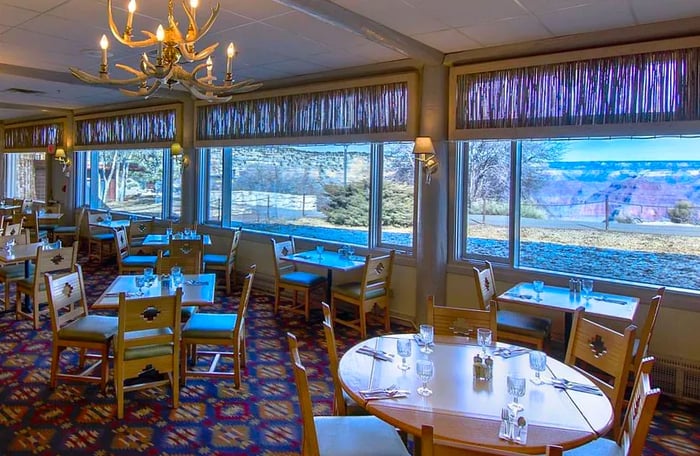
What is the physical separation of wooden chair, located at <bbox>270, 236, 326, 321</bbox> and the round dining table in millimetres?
2917

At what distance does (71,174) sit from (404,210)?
829 cm

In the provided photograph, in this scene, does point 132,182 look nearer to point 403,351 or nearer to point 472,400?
point 403,351

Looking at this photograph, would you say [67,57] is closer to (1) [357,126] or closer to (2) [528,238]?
(1) [357,126]

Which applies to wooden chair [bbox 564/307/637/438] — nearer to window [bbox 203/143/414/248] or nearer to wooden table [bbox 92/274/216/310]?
wooden table [bbox 92/274/216/310]

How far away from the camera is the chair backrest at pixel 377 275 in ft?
16.3

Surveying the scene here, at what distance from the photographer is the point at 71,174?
10.6m

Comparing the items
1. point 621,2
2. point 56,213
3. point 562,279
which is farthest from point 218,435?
point 56,213

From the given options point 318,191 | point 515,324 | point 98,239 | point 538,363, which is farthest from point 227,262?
point 538,363

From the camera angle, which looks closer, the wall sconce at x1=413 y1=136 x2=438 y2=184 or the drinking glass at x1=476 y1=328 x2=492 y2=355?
the drinking glass at x1=476 y1=328 x2=492 y2=355

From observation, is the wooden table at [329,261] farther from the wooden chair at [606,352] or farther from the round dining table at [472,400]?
the wooden chair at [606,352]

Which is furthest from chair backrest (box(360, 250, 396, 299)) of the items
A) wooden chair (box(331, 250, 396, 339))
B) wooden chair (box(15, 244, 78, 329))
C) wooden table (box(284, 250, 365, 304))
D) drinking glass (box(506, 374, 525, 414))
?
wooden chair (box(15, 244, 78, 329))

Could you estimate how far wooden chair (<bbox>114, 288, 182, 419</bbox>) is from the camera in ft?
10.4

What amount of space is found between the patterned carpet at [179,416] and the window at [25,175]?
911 cm

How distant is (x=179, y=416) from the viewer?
332 centimetres
